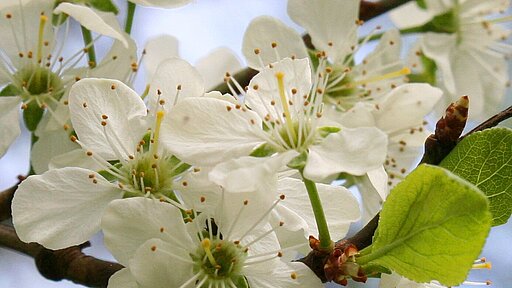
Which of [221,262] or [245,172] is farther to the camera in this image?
[221,262]

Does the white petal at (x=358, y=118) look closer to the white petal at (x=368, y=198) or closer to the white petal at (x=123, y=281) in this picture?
the white petal at (x=368, y=198)

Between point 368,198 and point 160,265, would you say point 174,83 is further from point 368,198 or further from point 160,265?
point 368,198

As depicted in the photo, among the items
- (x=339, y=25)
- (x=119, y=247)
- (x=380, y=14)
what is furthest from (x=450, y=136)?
(x=380, y=14)

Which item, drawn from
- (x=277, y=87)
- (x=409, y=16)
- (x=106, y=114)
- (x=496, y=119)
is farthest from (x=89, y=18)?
(x=409, y=16)

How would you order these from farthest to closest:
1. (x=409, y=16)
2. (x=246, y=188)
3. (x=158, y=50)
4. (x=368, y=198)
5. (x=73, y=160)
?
(x=409, y=16) → (x=158, y=50) → (x=368, y=198) → (x=73, y=160) → (x=246, y=188)

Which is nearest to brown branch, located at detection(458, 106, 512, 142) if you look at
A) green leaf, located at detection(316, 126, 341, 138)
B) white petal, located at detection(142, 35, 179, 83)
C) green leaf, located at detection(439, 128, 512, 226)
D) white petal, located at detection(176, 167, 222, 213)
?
green leaf, located at detection(439, 128, 512, 226)

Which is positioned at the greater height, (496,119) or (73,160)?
(496,119)
